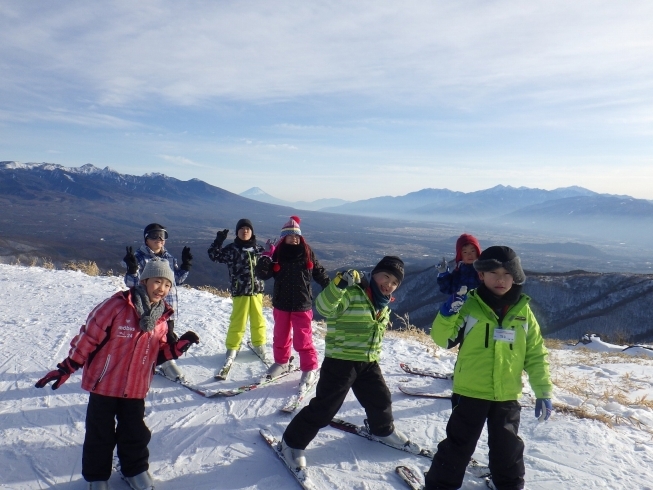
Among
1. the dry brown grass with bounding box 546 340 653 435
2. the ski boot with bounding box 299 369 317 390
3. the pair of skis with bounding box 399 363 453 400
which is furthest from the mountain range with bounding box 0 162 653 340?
the dry brown grass with bounding box 546 340 653 435

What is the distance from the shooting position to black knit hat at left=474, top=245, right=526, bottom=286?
116 inches

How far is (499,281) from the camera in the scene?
3.01m

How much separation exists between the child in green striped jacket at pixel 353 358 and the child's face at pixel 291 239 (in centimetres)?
152

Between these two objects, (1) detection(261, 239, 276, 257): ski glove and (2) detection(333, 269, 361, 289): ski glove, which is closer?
(2) detection(333, 269, 361, 289): ski glove

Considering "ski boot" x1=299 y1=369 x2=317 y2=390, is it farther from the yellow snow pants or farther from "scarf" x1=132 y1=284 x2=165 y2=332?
"scarf" x1=132 y1=284 x2=165 y2=332

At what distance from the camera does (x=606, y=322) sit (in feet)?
111

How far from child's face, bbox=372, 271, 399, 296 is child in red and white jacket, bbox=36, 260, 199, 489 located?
62.2 inches

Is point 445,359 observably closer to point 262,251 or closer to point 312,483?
point 262,251

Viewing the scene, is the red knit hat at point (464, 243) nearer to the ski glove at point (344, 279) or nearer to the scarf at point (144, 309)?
the ski glove at point (344, 279)

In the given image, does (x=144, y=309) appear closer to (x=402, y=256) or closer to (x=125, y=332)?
(x=125, y=332)

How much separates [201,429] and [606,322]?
38.9 m

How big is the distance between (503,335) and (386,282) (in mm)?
1000

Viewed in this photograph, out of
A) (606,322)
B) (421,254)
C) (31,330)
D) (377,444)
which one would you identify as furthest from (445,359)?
(421,254)

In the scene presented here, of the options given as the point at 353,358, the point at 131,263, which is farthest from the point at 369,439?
the point at 131,263
